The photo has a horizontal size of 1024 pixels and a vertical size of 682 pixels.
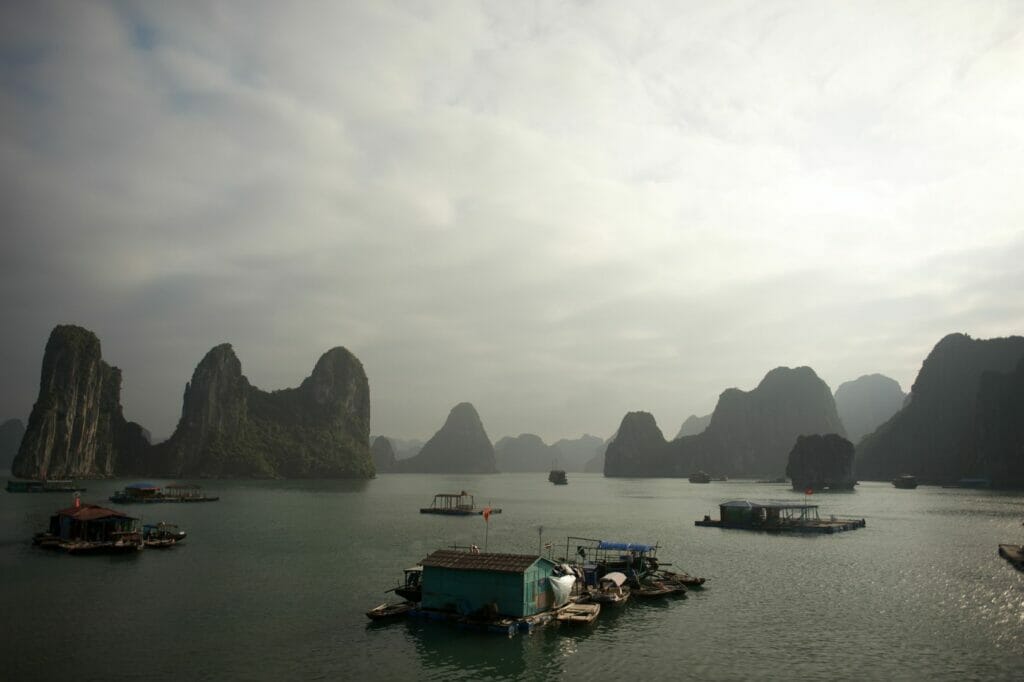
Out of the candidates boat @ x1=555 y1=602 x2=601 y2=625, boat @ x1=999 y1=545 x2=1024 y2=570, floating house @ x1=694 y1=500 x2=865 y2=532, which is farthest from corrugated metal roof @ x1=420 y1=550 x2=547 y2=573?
floating house @ x1=694 y1=500 x2=865 y2=532

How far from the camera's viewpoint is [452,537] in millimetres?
76250

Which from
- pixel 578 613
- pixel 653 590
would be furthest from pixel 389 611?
pixel 653 590

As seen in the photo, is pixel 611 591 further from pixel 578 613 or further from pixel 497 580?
pixel 497 580

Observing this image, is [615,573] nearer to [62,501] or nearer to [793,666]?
[793,666]

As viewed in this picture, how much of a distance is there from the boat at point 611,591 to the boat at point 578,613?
2.32 m

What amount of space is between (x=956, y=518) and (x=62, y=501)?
497 feet

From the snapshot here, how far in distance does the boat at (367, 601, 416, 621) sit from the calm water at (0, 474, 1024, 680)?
77 centimetres

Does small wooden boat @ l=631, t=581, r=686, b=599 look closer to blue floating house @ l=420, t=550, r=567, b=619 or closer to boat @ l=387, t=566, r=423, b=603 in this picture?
blue floating house @ l=420, t=550, r=567, b=619

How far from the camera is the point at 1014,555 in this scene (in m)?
58.1

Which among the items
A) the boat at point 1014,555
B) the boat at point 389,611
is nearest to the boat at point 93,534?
the boat at point 389,611

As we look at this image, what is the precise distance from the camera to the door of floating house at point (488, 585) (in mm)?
35531

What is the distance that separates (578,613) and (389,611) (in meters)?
10.5

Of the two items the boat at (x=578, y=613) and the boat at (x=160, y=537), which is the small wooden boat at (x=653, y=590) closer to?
the boat at (x=578, y=613)

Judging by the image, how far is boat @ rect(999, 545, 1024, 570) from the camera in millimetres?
56094
